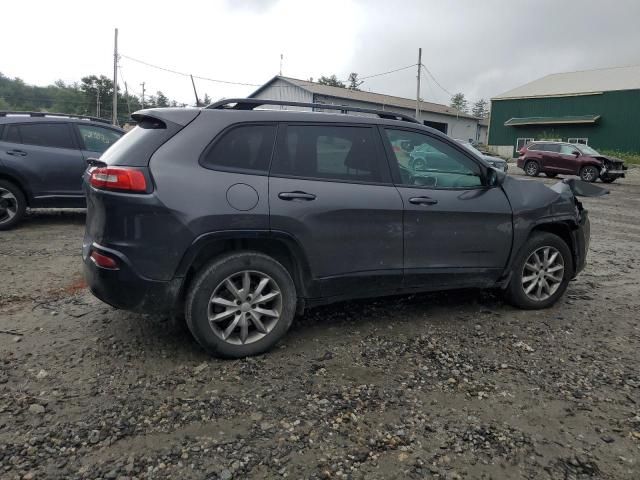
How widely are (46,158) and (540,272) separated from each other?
6881mm

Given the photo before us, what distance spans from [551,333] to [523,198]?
117cm

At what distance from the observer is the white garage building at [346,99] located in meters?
35.2

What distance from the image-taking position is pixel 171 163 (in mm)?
3100

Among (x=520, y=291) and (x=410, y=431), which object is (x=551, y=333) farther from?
(x=410, y=431)

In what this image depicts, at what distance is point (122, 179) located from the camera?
120 inches

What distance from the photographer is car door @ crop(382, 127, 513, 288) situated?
3.76 meters

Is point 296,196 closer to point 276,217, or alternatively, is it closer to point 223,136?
point 276,217

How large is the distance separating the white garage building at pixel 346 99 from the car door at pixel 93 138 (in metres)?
24.0

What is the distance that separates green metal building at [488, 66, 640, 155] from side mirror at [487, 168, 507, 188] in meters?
34.2

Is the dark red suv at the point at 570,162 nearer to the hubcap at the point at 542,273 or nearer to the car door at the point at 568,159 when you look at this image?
the car door at the point at 568,159

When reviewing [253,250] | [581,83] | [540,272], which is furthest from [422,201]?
[581,83]

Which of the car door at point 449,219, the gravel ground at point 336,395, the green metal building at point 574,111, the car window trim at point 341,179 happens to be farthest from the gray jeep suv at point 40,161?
the green metal building at point 574,111

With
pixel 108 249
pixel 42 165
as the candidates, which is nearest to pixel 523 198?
pixel 108 249

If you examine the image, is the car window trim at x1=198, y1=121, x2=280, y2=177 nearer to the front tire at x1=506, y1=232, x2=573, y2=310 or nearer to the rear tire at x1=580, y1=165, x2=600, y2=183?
the front tire at x1=506, y1=232, x2=573, y2=310
